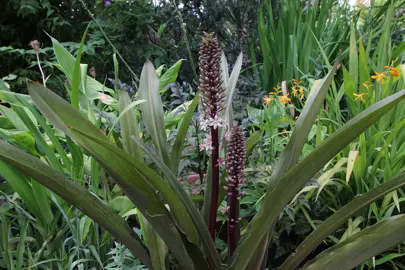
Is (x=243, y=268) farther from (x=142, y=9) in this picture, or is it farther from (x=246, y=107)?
(x=142, y=9)

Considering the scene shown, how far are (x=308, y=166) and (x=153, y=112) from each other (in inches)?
20.1

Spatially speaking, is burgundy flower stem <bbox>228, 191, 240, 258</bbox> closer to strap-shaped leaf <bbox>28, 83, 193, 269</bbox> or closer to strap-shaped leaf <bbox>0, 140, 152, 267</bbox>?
strap-shaped leaf <bbox>28, 83, 193, 269</bbox>

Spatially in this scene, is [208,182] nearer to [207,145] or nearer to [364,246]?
[207,145]

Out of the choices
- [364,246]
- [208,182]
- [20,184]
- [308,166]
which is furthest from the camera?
[20,184]

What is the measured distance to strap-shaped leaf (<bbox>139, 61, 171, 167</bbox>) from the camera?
1.21 m

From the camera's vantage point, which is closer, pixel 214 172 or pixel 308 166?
→ pixel 308 166

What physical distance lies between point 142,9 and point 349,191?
7.58 feet

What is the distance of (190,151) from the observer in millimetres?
1641

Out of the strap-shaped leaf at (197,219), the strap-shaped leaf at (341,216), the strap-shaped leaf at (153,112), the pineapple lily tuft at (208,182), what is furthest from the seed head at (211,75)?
the strap-shaped leaf at (341,216)

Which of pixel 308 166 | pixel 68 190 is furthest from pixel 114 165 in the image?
pixel 308 166

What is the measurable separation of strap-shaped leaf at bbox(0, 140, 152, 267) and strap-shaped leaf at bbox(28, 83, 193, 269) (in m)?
0.09

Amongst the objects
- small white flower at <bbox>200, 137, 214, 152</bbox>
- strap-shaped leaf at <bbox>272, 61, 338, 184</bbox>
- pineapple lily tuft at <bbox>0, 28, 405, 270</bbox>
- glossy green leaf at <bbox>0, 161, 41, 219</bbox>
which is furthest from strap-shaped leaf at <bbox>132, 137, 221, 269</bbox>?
Result: glossy green leaf at <bbox>0, 161, 41, 219</bbox>

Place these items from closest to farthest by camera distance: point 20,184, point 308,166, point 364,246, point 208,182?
point 308,166
point 364,246
point 208,182
point 20,184

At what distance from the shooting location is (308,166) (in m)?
0.90
